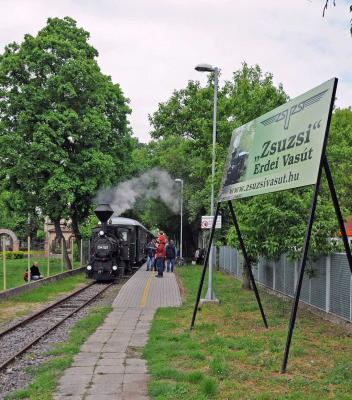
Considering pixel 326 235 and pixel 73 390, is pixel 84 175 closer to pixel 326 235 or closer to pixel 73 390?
pixel 326 235

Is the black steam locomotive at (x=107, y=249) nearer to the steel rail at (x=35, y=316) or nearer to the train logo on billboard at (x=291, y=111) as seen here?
the steel rail at (x=35, y=316)

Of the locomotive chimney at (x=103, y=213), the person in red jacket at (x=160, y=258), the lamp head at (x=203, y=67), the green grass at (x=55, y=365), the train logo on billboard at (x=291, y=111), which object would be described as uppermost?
the lamp head at (x=203, y=67)

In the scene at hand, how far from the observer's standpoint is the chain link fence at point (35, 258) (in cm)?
2238

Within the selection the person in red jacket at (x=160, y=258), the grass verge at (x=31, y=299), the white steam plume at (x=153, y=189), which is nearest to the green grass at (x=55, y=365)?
the grass verge at (x=31, y=299)

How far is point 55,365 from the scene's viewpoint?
834cm

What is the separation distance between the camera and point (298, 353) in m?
8.70

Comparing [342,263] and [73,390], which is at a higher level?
[342,263]

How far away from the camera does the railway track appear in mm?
10055

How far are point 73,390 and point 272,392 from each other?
2.42 m

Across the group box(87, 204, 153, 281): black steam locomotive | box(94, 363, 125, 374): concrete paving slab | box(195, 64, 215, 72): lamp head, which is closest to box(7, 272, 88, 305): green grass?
box(87, 204, 153, 281): black steam locomotive

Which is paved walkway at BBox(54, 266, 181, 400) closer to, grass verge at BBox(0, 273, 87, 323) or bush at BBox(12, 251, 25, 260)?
grass verge at BBox(0, 273, 87, 323)

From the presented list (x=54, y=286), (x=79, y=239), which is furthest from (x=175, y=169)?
(x=54, y=286)

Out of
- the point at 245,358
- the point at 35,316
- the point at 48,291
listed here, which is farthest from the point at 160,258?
the point at 245,358

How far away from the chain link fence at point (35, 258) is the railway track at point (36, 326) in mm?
2290
